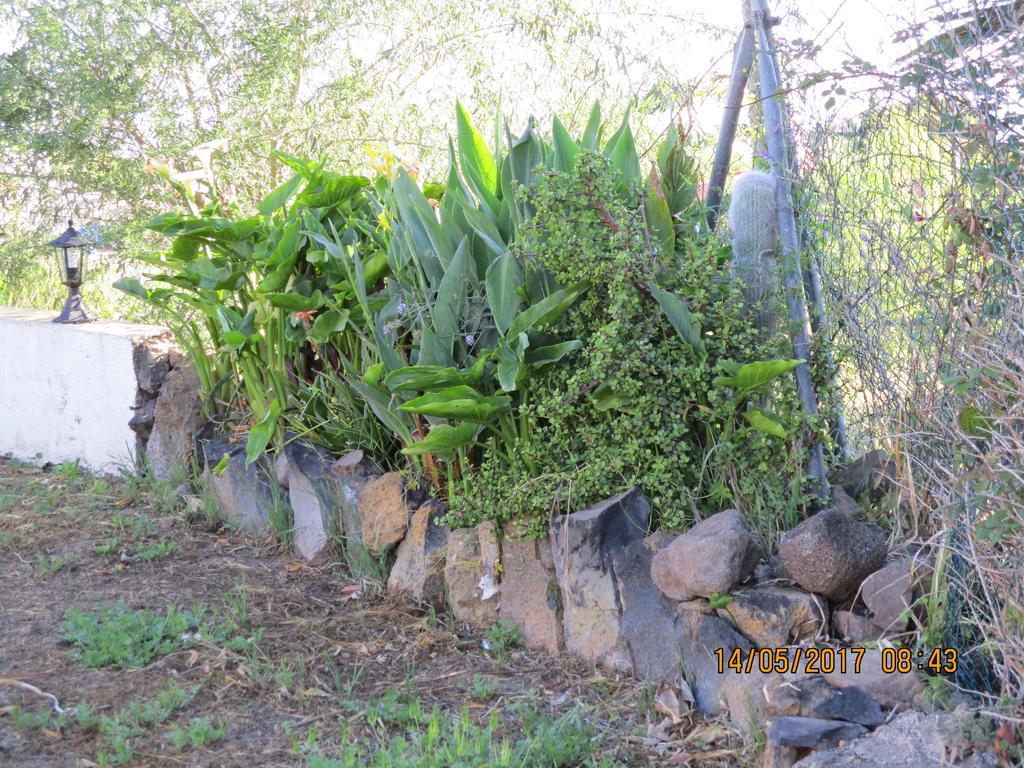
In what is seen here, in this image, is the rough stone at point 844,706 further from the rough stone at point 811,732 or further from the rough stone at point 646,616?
the rough stone at point 646,616

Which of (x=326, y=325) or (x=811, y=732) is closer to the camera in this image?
(x=811, y=732)

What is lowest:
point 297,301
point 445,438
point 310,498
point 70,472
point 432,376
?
point 310,498

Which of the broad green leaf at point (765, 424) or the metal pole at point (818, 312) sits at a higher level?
the metal pole at point (818, 312)

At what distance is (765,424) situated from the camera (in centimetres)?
312

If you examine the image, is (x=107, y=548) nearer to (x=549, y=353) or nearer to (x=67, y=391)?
(x=67, y=391)

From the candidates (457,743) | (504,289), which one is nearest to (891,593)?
(457,743)

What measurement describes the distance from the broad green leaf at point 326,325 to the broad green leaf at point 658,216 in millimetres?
1404

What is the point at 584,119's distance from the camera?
711 centimetres

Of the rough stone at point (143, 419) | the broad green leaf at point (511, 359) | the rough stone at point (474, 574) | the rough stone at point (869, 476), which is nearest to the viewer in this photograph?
the rough stone at point (869, 476)

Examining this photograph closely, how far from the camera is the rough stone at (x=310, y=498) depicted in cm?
426

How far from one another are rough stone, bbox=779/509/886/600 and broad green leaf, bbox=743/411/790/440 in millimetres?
304

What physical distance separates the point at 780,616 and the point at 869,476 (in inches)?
26.9

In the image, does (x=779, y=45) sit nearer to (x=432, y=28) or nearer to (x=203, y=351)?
(x=203, y=351)

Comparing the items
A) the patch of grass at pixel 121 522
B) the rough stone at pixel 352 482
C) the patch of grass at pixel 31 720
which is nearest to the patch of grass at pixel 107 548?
the patch of grass at pixel 121 522
